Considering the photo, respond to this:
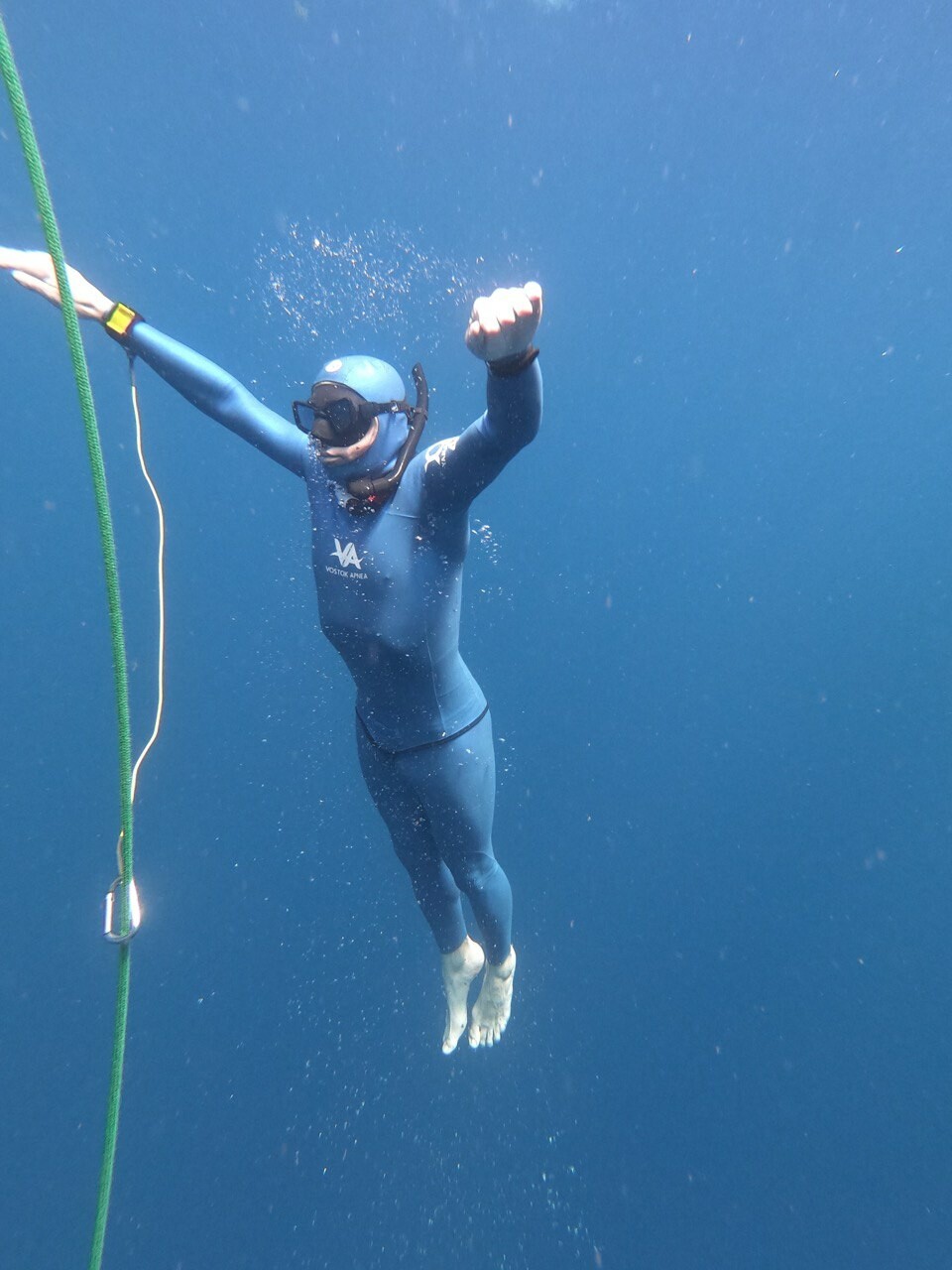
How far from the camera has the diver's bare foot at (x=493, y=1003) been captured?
9.82 feet

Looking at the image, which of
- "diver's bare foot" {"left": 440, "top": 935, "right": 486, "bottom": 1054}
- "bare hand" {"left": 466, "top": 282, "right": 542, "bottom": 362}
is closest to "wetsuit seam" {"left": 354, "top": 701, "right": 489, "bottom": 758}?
"diver's bare foot" {"left": 440, "top": 935, "right": 486, "bottom": 1054}

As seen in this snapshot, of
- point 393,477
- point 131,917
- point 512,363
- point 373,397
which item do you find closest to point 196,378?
point 373,397

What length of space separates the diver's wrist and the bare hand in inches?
1.1

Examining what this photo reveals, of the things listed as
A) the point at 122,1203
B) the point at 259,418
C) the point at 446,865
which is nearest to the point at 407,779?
the point at 446,865

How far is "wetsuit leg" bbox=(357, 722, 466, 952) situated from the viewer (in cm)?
247

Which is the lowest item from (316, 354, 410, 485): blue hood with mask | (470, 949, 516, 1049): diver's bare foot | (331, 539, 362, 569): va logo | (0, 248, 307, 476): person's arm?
(470, 949, 516, 1049): diver's bare foot

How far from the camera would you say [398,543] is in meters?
2.02

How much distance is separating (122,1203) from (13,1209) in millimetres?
Answer: 721

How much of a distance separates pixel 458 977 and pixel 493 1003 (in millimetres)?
216

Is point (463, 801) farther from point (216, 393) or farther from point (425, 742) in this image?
point (216, 393)

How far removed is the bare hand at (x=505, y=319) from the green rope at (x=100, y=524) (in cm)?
68

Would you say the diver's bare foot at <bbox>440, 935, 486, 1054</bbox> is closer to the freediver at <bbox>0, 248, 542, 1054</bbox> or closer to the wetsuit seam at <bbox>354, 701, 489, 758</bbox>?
the freediver at <bbox>0, 248, 542, 1054</bbox>

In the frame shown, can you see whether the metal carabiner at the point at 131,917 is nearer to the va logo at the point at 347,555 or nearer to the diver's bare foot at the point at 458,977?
the va logo at the point at 347,555

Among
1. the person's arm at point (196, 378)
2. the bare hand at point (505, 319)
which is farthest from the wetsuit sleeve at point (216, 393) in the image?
the bare hand at point (505, 319)
